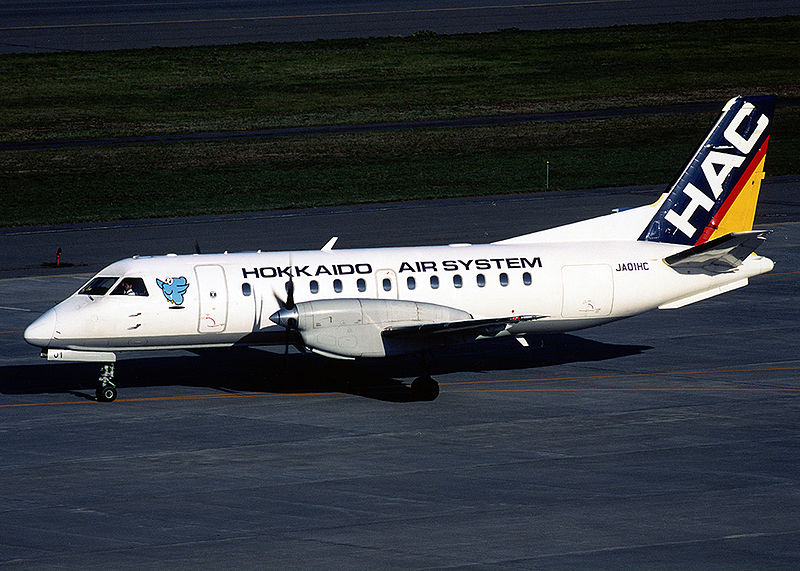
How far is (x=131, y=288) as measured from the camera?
30719 millimetres

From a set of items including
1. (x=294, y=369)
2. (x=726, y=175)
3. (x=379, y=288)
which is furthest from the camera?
(x=726, y=175)

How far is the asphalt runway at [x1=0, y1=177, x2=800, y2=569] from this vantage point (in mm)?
20734

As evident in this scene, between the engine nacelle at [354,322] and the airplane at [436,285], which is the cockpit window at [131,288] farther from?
the engine nacelle at [354,322]

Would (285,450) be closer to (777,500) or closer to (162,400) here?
(162,400)

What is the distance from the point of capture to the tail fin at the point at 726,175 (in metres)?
34.9

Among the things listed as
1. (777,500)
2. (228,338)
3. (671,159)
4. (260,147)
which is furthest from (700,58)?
(777,500)

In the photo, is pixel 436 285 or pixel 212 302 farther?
pixel 436 285

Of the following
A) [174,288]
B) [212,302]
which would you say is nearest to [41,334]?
[174,288]

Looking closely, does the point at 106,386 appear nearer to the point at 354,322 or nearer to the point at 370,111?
the point at 354,322

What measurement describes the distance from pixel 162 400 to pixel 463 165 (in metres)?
38.7

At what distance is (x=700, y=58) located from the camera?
3588 inches

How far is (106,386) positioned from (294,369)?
5.30m

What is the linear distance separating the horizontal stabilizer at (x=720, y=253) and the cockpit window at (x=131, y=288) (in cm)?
1268

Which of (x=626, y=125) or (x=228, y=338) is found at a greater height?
(x=626, y=125)
